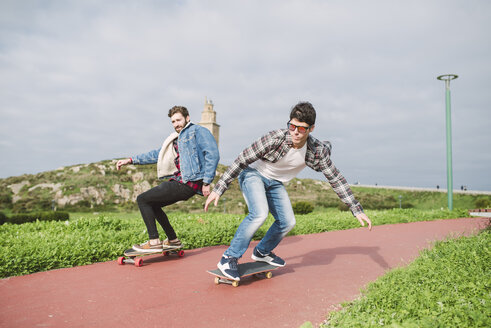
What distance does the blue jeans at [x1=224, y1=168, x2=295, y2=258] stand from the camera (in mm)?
3643

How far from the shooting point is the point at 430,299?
2654 mm

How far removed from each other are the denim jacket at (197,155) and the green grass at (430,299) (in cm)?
252

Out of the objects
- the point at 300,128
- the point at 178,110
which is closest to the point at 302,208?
the point at 178,110

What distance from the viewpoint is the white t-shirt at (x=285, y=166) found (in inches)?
149

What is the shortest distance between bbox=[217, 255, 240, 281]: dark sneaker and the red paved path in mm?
153

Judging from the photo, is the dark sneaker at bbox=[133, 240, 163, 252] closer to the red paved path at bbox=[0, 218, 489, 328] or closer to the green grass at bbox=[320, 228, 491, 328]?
the red paved path at bbox=[0, 218, 489, 328]

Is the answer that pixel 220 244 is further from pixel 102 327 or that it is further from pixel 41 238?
pixel 102 327

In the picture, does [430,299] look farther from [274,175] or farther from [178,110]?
[178,110]

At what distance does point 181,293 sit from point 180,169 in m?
1.84

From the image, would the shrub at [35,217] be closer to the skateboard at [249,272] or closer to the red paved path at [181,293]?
the red paved path at [181,293]

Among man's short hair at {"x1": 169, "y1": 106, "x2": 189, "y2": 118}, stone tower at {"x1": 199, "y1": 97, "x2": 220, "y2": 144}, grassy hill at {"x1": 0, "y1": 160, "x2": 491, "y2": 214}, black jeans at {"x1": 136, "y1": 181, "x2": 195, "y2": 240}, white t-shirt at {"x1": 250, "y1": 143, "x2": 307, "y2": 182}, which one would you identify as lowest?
grassy hill at {"x1": 0, "y1": 160, "x2": 491, "y2": 214}

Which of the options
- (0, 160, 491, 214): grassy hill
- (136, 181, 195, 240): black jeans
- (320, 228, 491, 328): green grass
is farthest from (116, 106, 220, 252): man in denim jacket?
(0, 160, 491, 214): grassy hill

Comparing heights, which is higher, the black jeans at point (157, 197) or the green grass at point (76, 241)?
the black jeans at point (157, 197)

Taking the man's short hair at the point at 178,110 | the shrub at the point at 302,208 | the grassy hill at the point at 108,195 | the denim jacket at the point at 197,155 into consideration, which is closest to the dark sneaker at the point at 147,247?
the denim jacket at the point at 197,155
